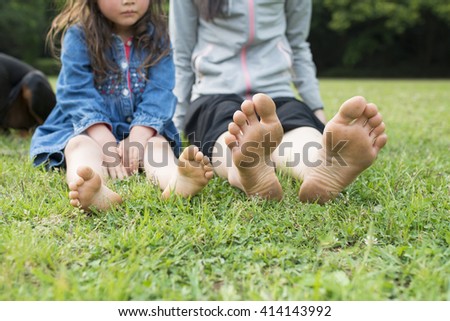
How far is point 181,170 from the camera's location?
2115 mm

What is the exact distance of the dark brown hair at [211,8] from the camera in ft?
10.6

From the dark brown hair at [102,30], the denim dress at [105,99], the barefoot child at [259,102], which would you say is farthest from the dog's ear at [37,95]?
the barefoot child at [259,102]

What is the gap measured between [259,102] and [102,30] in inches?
55.4

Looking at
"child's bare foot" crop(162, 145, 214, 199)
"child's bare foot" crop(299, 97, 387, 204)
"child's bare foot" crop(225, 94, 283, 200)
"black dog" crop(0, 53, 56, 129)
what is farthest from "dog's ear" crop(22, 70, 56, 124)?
"child's bare foot" crop(299, 97, 387, 204)

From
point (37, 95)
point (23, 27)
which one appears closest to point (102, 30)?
point (37, 95)

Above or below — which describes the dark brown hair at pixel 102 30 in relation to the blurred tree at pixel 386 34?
above

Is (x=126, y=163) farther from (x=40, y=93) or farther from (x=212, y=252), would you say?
(x=40, y=93)

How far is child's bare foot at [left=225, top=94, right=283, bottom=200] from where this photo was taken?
2.02 metres

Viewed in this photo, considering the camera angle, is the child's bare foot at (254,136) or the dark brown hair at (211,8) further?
the dark brown hair at (211,8)

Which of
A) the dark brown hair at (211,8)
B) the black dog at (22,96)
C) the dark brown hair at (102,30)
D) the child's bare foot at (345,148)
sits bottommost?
the black dog at (22,96)

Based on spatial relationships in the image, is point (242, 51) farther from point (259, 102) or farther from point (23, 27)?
point (23, 27)

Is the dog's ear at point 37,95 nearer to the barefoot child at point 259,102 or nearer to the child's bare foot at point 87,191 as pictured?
the barefoot child at point 259,102

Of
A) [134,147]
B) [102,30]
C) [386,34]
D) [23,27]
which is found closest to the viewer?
[134,147]

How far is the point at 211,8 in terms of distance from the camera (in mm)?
3248
